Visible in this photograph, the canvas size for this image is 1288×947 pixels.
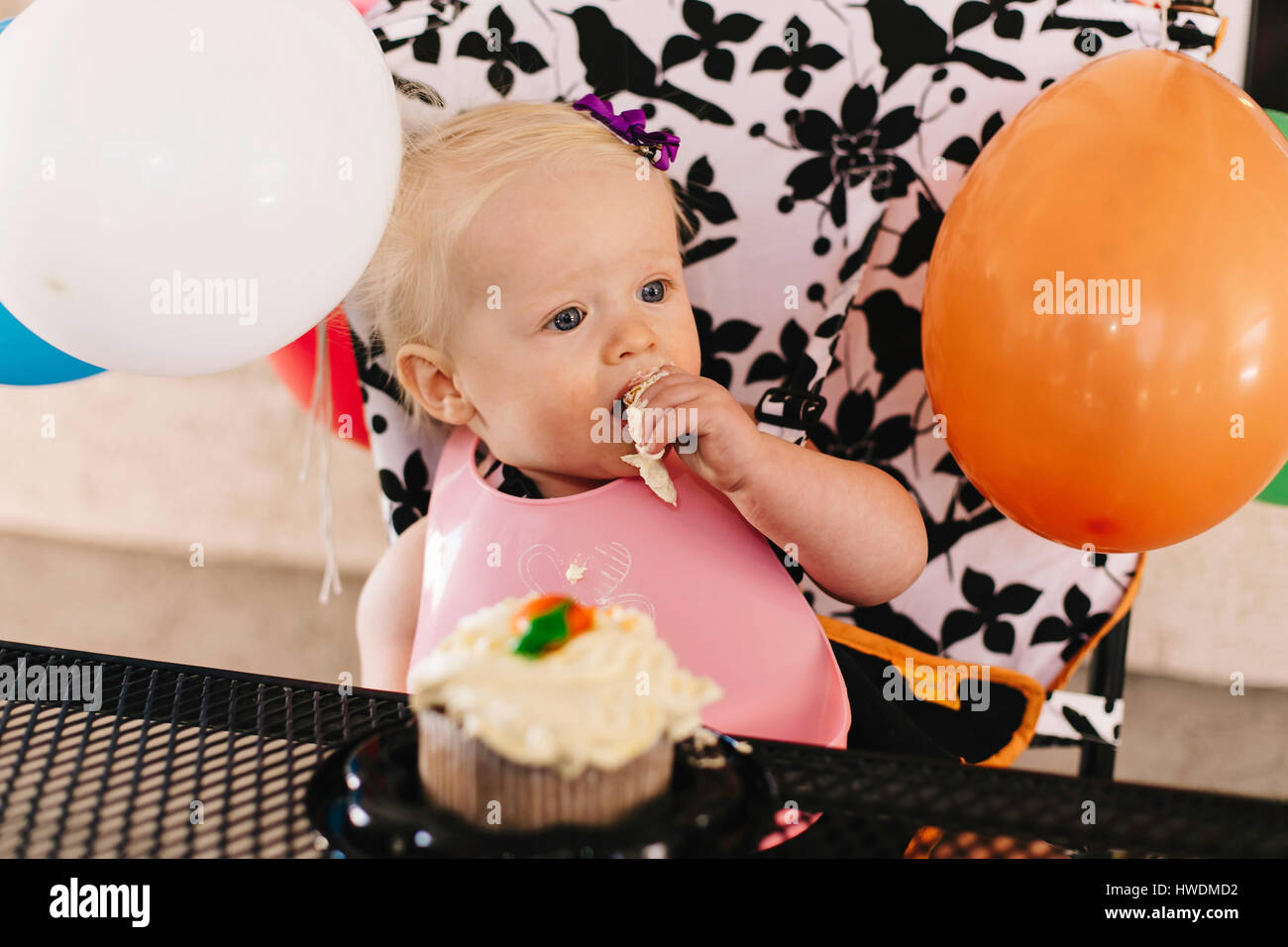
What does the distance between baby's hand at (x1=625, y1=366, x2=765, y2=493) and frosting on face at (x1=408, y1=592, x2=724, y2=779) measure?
34 centimetres

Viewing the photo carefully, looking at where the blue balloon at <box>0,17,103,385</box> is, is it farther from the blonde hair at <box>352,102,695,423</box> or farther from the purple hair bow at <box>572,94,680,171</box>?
the purple hair bow at <box>572,94,680,171</box>

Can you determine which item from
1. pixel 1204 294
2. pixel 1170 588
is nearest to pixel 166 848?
pixel 1204 294

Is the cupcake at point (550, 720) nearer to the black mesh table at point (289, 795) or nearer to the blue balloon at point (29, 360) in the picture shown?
the black mesh table at point (289, 795)

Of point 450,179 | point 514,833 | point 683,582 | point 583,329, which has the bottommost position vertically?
point 683,582

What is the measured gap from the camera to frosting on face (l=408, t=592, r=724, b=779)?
501 millimetres

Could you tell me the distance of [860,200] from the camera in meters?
1.12

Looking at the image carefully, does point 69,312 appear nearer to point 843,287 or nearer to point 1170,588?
point 843,287

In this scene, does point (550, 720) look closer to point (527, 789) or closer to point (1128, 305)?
point (527, 789)

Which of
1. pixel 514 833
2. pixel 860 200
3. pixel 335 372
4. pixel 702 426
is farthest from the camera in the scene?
pixel 335 372

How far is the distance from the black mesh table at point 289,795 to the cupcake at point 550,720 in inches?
3.0

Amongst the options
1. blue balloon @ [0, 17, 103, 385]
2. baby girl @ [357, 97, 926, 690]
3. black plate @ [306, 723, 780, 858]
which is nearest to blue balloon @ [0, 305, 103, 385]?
blue balloon @ [0, 17, 103, 385]

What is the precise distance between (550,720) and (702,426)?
0.43m

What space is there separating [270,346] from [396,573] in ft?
1.05

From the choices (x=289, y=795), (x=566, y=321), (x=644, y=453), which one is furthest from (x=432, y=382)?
(x=289, y=795)
